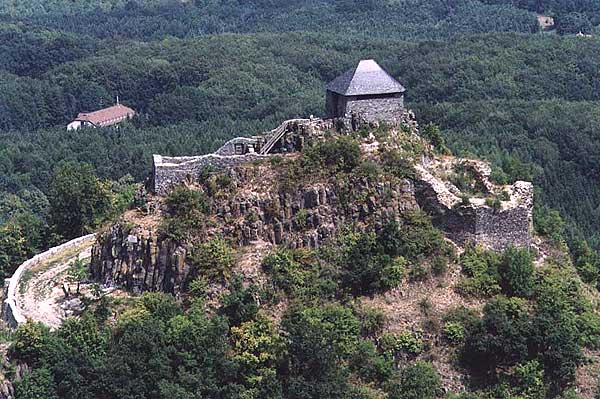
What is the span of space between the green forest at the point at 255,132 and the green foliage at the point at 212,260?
1052 millimetres

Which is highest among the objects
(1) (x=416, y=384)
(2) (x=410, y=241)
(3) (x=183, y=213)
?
(3) (x=183, y=213)

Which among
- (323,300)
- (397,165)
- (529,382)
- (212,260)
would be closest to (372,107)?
(397,165)

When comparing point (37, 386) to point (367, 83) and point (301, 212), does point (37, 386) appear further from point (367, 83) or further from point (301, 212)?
point (367, 83)

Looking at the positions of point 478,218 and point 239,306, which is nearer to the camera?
point 239,306

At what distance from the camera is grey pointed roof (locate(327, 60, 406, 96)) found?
48547 millimetres

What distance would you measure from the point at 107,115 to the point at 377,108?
307 feet

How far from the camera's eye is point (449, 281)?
44.9 metres

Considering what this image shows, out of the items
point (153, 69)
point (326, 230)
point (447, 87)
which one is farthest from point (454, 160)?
point (153, 69)

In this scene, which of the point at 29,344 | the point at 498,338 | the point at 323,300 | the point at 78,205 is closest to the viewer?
the point at 498,338

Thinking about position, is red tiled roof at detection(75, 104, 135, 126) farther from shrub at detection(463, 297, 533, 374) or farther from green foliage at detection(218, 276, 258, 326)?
shrub at detection(463, 297, 533, 374)

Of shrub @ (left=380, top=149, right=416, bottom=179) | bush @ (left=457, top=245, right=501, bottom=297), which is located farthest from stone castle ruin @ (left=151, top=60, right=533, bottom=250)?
bush @ (left=457, top=245, right=501, bottom=297)

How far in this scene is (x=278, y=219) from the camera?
1812 inches

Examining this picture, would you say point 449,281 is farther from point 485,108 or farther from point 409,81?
point 409,81

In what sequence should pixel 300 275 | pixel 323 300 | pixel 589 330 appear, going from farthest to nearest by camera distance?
pixel 300 275 → pixel 323 300 → pixel 589 330
